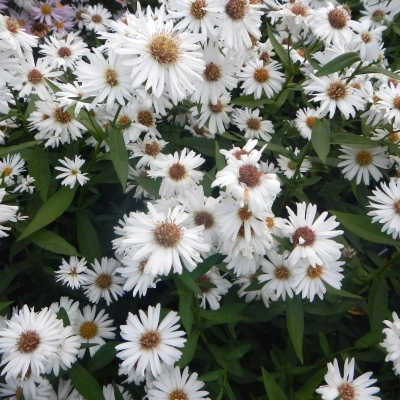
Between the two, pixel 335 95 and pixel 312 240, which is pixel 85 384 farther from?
pixel 335 95

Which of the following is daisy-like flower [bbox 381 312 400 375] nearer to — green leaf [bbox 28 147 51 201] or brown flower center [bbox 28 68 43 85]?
green leaf [bbox 28 147 51 201]

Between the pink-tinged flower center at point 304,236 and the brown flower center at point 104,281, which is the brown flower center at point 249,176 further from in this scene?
the brown flower center at point 104,281

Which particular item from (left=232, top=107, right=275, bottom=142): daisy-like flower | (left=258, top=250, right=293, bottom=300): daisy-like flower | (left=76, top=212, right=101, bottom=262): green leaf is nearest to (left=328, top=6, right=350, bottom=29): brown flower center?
(left=232, top=107, right=275, bottom=142): daisy-like flower

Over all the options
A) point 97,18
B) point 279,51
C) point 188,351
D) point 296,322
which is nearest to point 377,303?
point 296,322

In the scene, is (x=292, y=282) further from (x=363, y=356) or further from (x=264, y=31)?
(x=264, y=31)

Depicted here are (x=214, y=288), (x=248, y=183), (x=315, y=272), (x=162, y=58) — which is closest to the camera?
(x=248, y=183)

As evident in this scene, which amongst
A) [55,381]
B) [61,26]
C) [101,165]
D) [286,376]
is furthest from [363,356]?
[61,26]
